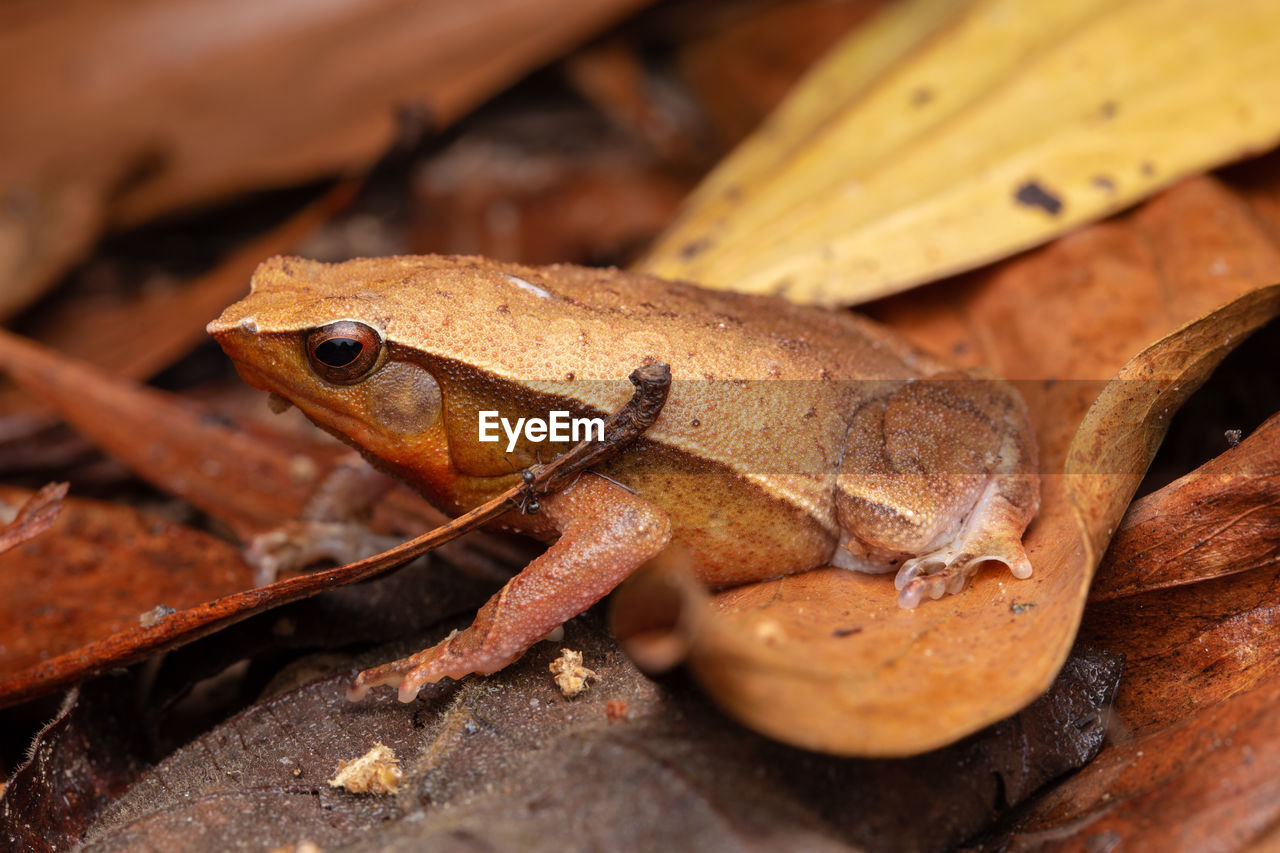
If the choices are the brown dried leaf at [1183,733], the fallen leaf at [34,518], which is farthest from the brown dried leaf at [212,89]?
the brown dried leaf at [1183,733]

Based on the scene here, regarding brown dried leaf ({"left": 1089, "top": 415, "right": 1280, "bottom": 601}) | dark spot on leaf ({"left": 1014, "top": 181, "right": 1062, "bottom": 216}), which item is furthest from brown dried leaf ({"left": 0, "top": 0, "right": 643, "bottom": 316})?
brown dried leaf ({"left": 1089, "top": 415, "right": 1280, "bottom": 601})

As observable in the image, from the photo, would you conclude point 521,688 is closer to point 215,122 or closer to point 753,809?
point 753,809

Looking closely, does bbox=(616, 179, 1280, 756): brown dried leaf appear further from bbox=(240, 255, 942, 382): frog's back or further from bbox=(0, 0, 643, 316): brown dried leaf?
bbox=(0, 0, 643, 316): brown dried leaf

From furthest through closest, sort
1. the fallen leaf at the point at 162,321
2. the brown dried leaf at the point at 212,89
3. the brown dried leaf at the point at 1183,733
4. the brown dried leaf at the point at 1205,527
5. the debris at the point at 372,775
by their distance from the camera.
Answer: the brown dried leaf at the point at 212,89 < the fallen leaf at the point at 162,321 < the brown dried leaf at the point at 1205,527 < the debris at the point at 372,775 < the brown dried leaf at the point at 1183,733

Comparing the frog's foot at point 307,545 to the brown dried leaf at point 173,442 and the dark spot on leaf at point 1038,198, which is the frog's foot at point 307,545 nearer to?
the brown dried leaf at point 173,442

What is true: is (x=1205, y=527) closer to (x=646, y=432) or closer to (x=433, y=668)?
(x=646, y=432)
